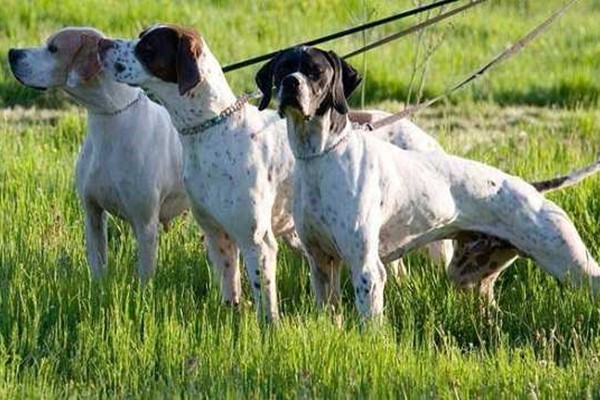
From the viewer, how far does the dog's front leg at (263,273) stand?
7.18 metres

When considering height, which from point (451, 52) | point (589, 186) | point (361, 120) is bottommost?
point (451, 52)

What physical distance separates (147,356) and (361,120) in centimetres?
211

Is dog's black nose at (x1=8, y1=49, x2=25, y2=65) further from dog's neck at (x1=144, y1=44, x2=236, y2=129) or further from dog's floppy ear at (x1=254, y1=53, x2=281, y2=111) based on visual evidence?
dog's floppy ear at (x1=254, y1=53, x2=281, y2=111)

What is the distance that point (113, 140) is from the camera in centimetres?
768

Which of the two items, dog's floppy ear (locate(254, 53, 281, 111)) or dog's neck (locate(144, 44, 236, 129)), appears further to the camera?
dog's neck (locate(144, 44, 236, 129))

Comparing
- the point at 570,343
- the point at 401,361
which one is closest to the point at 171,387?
the point at 401,361

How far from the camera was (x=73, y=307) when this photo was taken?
6953 mm

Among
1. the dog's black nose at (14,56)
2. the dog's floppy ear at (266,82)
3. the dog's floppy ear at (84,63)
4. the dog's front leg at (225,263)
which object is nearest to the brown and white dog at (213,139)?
the dog's front leg at (225,263)

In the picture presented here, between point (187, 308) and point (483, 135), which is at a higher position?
point (187, 308)

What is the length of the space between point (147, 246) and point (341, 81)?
4.77 ft

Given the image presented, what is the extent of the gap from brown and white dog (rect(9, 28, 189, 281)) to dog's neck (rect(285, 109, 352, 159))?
1.00 m

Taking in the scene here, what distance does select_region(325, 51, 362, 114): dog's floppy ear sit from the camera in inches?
266

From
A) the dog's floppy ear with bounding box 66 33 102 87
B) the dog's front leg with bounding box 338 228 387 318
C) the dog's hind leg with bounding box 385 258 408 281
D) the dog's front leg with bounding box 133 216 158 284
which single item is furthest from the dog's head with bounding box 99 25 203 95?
the dog's hind leg with bounding box 385 258 408 281

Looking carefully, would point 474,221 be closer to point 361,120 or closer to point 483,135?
point 361,120
